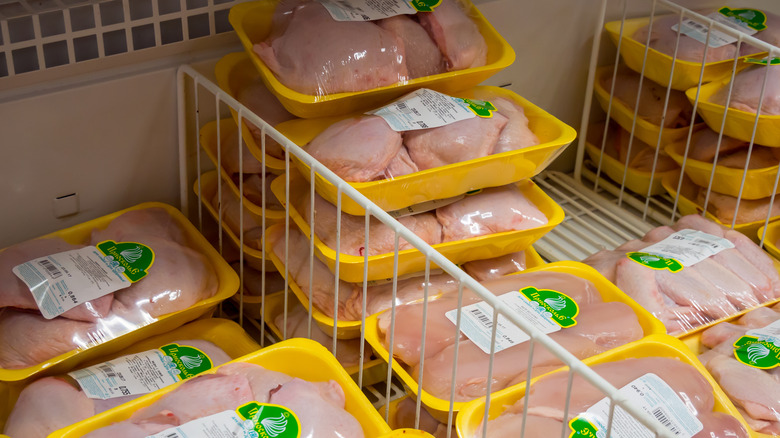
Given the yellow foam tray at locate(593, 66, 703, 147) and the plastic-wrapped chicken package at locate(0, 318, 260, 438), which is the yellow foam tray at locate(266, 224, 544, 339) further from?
the yellow foam tray at locate(593, 66, 703, 147)

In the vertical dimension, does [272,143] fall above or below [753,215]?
above

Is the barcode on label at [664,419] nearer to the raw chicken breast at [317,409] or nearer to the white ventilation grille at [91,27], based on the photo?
the raw chicken breast at [317,409]

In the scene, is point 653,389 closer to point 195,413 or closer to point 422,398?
point 422,398

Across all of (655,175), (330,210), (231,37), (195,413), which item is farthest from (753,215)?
(195,413)

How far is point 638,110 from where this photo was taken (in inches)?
75.5

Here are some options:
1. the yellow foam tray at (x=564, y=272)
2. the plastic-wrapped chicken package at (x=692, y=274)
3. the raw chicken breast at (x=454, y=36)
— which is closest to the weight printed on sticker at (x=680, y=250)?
the plastic-wrapped chicken package at (x=692, y=274)

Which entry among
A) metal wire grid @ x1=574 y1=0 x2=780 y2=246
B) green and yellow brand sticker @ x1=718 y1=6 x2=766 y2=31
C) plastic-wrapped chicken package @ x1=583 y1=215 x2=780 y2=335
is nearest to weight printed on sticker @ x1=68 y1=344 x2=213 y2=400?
plastic-wrapped chicken package @ x1=583 y1=215 x2=780 y2=335

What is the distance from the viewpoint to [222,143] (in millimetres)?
1556

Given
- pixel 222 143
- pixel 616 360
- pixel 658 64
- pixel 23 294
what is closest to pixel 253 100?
pixel 222 143

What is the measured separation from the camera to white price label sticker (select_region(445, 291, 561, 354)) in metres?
1.19

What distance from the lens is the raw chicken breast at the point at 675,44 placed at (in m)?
1.77

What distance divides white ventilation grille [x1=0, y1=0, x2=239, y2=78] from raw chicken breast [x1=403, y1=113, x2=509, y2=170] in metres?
0.41

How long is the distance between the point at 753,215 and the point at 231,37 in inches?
42.5

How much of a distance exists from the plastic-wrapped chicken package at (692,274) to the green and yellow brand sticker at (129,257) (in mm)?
762
